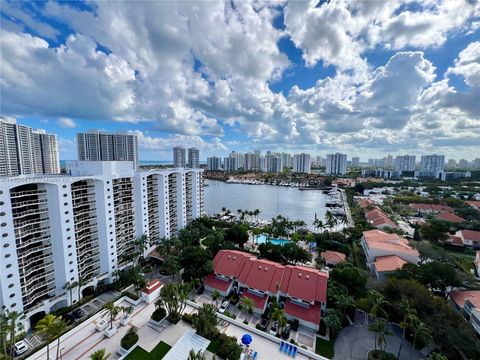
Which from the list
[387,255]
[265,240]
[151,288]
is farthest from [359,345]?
[265,240]

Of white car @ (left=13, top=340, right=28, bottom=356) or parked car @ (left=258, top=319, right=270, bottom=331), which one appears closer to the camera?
white car @ (left=13, top=340, right=28, bottom=356)

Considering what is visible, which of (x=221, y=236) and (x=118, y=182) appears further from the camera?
(x=221, y=236)

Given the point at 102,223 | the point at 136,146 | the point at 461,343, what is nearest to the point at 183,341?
the point at 102,223

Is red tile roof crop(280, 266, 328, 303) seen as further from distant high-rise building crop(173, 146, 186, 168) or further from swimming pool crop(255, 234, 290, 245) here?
distant high-rise building crop(173, 146, 186, 168)

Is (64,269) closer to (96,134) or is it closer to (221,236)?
(221,236)

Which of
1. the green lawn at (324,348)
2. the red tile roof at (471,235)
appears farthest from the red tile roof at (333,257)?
the red tile roof at (471,235)

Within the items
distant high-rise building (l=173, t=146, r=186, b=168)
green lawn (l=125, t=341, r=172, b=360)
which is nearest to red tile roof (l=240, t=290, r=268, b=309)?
green lawn (l=125, t=341, r=172, b=360)

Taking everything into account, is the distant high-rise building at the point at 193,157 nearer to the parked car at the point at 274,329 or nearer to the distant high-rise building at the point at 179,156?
the distant high-rise building at the point at 179,156
